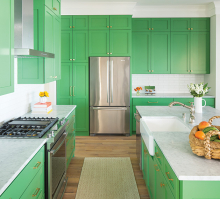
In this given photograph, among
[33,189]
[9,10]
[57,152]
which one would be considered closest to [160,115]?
[57,152]

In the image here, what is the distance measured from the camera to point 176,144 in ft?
6.60

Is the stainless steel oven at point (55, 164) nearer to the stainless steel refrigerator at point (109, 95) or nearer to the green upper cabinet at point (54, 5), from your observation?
the green upper cabinet at point (54, 5)

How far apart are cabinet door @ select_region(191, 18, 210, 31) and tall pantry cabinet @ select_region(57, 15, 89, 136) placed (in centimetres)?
246

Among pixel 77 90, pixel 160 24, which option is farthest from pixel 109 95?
pixel 160 24

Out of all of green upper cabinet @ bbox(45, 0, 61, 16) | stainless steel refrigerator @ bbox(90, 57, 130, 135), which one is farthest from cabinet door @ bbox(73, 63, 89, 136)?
green upper cabinet @ bbox(45, 0, 61, 16)

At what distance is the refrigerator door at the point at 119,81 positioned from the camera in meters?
5.37

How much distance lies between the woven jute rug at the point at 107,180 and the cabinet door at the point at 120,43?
7.80 feet

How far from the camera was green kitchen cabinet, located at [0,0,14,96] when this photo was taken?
1760 mm

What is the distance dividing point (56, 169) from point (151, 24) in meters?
4.27

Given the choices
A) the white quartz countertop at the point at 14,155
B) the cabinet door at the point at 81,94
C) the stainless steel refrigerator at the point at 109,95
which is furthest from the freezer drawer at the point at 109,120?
the white quartz countertop at the point at 14,155

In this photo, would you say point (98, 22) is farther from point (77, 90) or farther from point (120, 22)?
point (77, 90)

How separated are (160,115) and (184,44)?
309 cm

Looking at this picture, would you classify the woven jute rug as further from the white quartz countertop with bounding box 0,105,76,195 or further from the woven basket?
the woven basket

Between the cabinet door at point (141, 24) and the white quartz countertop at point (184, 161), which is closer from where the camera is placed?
the white quartz countertop at point (184, 161)
